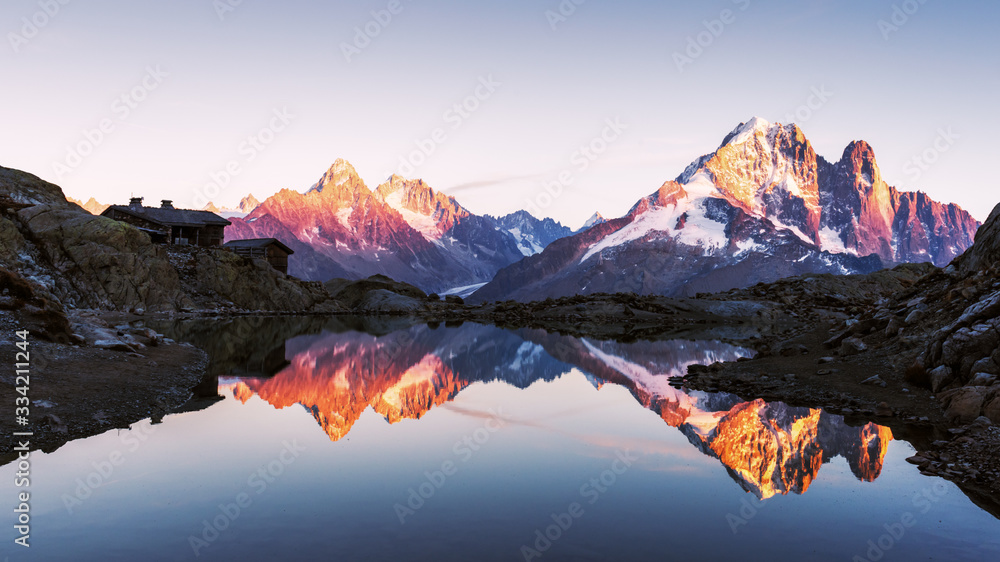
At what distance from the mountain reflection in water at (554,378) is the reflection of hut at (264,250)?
4765 centimetres

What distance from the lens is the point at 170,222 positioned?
108 meters

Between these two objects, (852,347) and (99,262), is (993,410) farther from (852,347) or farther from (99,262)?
(99,262)

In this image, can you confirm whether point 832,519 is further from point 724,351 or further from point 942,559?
point 724,351

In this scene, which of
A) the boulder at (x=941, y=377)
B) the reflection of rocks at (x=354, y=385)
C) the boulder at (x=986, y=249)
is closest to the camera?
the boulder at (x=941, y=377)

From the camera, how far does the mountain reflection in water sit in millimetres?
23859

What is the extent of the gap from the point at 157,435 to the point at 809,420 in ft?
84.5

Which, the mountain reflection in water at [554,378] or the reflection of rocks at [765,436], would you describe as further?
the mountain reflection in water at [554,378]

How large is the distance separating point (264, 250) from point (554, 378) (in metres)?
86.2

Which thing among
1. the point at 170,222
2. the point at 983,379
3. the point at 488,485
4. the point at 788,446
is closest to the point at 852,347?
the point at 983,379

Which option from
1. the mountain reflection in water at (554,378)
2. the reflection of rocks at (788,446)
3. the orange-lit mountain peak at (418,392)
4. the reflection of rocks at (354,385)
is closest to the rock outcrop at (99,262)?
the mountain reflection in water at (554,378)

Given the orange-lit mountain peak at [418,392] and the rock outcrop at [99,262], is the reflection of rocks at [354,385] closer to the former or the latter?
the orange-lit mountain peak at [418,392]

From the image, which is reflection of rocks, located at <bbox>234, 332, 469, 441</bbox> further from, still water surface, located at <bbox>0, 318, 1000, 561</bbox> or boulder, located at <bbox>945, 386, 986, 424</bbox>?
boulder, located at <bbox>945, 386, 986, 424</bbox>

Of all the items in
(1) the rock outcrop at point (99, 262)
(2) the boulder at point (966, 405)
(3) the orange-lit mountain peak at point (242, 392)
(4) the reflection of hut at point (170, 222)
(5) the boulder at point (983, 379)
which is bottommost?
(2) the boulder at point (966, 405)

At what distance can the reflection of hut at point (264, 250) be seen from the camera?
11619 cm
